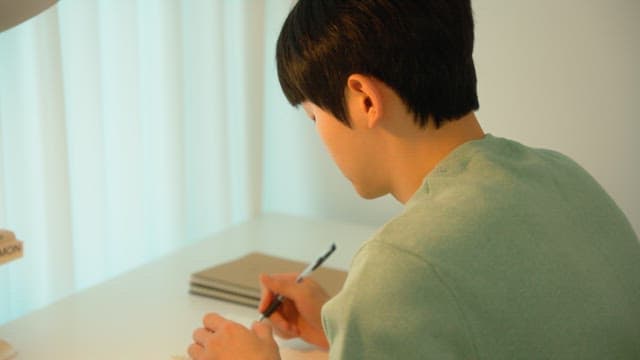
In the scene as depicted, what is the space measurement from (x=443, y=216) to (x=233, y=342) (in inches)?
13.9

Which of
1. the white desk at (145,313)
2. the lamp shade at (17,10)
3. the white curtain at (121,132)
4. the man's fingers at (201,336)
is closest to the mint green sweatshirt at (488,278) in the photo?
the man's fingers at (201,336)

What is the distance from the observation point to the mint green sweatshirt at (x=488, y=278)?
0.69 metres

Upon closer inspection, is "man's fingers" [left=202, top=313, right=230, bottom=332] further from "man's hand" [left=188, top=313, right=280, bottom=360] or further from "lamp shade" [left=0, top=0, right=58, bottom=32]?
"lamp shade" [left=0, top=0, right=58, bottom=32]

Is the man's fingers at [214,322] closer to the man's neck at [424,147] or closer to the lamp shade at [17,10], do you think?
the man's neck at [424,147]

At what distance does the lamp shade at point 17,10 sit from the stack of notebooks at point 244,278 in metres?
0.52

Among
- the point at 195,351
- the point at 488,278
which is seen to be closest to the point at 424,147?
the point at 488,278

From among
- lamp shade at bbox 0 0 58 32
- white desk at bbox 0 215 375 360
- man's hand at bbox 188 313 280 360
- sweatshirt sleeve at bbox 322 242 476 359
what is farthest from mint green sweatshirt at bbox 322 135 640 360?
lamp shade at bbox 0 0 58 32

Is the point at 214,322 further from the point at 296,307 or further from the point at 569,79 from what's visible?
the point at 569,79

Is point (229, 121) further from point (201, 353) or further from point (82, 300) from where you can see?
point (201, 353)

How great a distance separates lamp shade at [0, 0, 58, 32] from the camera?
1.01m

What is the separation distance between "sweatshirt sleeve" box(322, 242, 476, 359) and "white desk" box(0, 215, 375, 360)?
44cm

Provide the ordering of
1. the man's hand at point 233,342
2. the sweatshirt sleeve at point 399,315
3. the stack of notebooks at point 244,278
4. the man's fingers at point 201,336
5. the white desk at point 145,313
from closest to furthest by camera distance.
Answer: the sweatshirt sleeve at point 399,315
the man's hand at point 233,342
the man's fingers at point 201,336
the white desk at point 145,313
the stack of notebooks at point 244,278

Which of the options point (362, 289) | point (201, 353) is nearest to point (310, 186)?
point (201, 353)

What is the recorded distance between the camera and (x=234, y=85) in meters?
1.90
